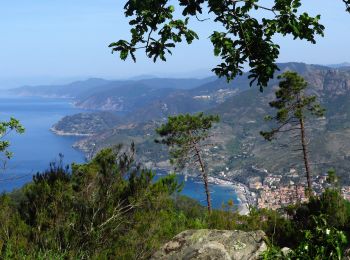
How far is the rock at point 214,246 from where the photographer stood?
24.1 feet

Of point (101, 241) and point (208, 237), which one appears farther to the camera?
point (101, 241)

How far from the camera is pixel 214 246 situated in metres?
7.59

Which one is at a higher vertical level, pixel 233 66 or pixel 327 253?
pixel 233 66

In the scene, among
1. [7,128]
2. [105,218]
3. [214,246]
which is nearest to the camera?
[214,246]

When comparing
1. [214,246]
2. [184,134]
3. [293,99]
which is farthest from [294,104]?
[214,246]

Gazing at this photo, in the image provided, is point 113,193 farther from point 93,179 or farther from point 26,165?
point 26,165

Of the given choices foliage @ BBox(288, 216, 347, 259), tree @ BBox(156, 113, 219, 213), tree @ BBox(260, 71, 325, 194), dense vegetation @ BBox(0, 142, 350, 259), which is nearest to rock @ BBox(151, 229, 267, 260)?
dense vegetation @ BBox(0, 142, 350, 259)

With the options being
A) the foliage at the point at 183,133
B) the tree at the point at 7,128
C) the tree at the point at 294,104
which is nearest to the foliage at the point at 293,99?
the tree at the point at 294,104

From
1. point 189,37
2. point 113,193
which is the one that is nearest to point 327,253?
point 189,37

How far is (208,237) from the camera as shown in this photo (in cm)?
803

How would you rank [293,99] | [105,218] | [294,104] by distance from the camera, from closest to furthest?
[105,218] → [293,99] → [294,104]

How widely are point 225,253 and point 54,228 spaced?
3349 millimetres

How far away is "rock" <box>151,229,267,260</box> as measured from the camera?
24.1 feet

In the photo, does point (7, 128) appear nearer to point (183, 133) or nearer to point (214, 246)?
point (214, 246)
